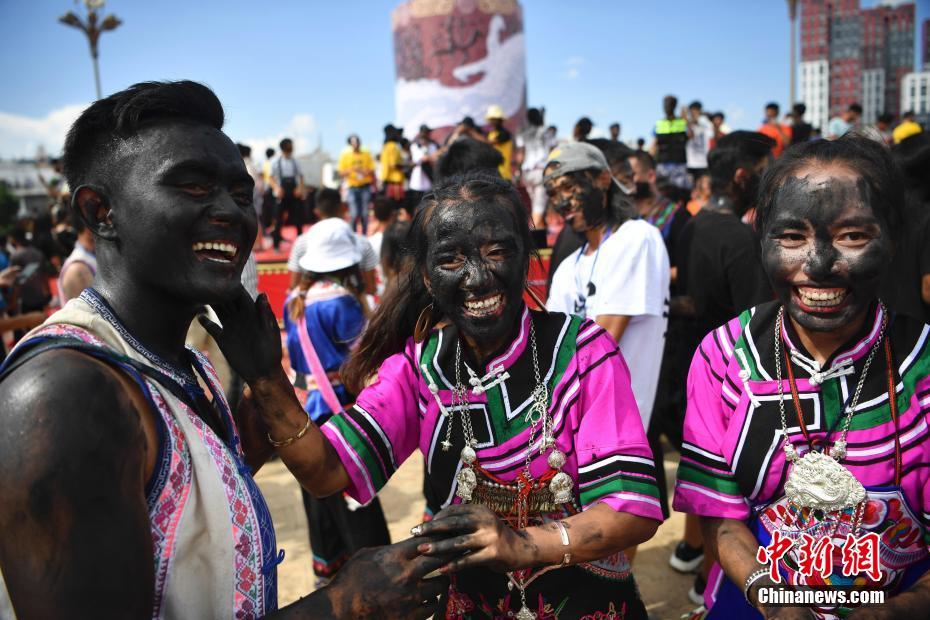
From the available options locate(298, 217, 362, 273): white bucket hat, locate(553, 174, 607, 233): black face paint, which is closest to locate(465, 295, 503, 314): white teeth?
locate(553, 174, 607, 233): black face paint

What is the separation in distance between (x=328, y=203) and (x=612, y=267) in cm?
280

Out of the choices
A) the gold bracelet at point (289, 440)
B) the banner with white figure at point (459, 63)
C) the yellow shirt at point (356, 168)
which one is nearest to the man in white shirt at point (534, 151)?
the yellow shirt at point (356, 168)

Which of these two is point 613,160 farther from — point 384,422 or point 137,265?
point 137,265

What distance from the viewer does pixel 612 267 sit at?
3217 mm

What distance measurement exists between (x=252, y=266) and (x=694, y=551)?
2833 millimetres

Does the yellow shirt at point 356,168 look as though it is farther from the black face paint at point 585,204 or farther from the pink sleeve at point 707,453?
the pink sleeve at point 707,453

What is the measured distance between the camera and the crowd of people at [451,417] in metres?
1.06

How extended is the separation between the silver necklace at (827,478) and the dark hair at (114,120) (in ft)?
4.93

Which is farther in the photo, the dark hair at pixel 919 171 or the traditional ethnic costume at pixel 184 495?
the dark hair at pixel 919 171

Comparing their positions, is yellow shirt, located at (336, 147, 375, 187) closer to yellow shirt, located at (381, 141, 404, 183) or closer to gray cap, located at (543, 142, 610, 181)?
yellow shirt, located at (381, 141, 404, 183)

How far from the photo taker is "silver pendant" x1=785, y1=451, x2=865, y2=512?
1.54 m

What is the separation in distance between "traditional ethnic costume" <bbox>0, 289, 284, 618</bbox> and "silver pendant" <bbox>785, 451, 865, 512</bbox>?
3.90ft

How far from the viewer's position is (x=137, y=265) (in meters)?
1.30

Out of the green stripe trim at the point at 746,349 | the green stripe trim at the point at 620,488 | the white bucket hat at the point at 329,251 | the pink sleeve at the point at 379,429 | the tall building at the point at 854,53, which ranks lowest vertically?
the green stripe trim at the point at 620,488
